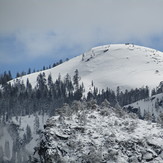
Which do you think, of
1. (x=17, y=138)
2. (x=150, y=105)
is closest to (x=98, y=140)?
(x=17, y=138)

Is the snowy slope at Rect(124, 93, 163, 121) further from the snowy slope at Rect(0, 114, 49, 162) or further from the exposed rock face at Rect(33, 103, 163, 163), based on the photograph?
the exposed rock face at Rect(33, 103, 163, 163)

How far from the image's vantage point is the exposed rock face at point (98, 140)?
5326cm

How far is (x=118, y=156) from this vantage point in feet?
175

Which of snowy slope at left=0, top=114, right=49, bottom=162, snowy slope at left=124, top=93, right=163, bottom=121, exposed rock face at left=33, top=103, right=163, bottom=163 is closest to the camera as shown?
exposed rock face at left=33, top=103, right=163, bottom=163

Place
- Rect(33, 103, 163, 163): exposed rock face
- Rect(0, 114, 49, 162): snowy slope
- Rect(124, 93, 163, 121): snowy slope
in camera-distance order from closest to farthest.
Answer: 1. Rect(33, 103, 163, 163): exposed rock face
2. Rect(0, 114, 49, 162): snowy slope
3. Rect(124, 93, 163, 121): snowy slope

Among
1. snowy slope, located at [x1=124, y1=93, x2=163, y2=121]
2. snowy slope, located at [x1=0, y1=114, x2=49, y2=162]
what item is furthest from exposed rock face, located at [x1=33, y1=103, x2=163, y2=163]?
snowy slope, located at [x1=124, y1=93, x2=163, y2=121]

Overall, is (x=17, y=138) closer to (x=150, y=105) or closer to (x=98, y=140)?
(x=150, y=105)

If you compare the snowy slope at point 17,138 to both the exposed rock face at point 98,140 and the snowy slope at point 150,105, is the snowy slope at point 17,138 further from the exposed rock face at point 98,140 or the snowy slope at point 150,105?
the exposed rock face at point 98,140

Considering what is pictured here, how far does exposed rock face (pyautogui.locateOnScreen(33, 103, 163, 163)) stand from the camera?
53263 mm

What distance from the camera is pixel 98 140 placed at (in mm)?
56281

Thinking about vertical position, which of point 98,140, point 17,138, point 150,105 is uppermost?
point 150,105

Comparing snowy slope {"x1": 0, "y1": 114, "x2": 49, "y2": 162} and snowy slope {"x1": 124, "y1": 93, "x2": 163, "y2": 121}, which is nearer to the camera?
snowy slope {"x1": 0, "y1": 114, "x2": 49, "y2": 162}

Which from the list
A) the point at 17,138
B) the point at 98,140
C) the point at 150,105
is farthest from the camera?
the point at 150,105

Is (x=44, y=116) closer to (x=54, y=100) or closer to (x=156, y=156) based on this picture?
(x=54, y=100)
